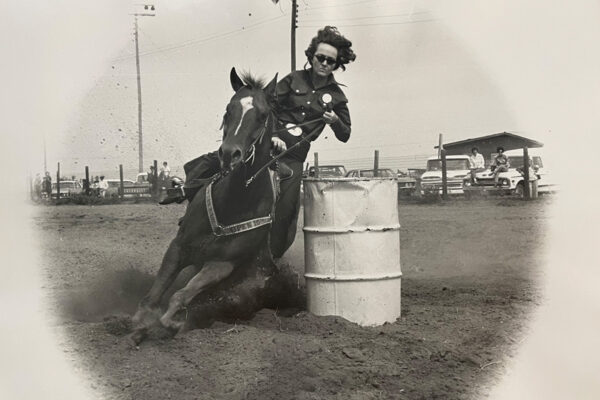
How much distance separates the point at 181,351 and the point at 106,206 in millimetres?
5440

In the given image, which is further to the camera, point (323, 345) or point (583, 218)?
point (583, 218)

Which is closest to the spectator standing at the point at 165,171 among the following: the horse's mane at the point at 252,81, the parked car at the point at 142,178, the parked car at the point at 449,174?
the parked car at the point at 142,178

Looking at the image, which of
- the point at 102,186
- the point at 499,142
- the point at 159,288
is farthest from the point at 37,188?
the point at 499,142

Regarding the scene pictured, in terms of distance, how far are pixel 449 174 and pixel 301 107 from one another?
1265 cm

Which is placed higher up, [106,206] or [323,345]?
[106,206]

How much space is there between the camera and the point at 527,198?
15.3 meters

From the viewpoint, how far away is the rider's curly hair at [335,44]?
8672 millimetres

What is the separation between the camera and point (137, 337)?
7.42m

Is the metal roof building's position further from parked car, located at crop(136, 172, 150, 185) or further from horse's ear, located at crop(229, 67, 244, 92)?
parked car, located at crop(136, 172, 150, 185)

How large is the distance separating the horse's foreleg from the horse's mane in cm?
157

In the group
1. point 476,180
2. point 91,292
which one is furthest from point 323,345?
point 476,180

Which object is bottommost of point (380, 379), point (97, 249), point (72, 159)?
point (380, 379)

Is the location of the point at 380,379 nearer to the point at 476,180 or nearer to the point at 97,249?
the point at 97,249

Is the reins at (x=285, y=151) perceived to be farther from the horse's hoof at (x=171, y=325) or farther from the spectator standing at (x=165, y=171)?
the spectator standing at (x=165, y=171)
